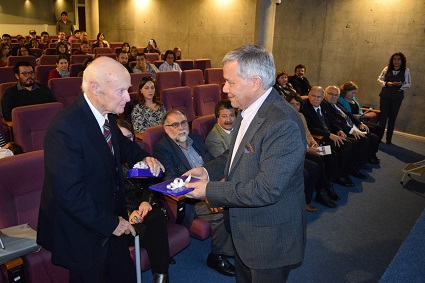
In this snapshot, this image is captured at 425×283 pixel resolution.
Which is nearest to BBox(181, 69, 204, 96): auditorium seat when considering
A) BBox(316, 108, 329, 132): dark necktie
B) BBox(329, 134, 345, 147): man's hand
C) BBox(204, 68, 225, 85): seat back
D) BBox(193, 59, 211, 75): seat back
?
BBox(204, 68, 225, 85): seat back

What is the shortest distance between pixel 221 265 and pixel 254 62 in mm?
1844

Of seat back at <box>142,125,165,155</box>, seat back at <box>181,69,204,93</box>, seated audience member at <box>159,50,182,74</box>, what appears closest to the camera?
seat back at <box>142,125,165,155</box>

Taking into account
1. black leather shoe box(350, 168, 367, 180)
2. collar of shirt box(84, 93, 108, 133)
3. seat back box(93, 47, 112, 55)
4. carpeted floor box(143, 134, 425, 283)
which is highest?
seat back box(93, 47, 112, 55)

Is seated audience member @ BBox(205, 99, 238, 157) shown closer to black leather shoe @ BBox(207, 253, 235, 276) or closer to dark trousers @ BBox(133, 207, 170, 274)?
black leather shoe @ BBox(207, 253, 235, 276)

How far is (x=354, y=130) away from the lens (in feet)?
15.9

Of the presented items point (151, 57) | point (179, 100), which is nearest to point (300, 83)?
point (179, 100)

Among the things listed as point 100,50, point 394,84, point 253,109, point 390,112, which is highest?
point 100,50

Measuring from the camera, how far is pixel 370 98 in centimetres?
744

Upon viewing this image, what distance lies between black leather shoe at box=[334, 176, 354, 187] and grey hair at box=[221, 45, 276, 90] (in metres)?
3.56

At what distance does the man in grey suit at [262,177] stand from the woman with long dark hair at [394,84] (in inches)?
215

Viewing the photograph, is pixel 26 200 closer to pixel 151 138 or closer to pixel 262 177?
pixel 151 138

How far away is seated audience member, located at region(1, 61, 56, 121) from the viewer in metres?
4.29

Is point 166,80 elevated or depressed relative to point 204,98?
elevated

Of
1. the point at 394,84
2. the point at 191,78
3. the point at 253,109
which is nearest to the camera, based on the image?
the point at 253,109
